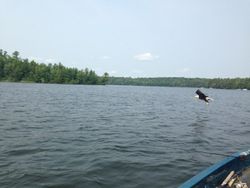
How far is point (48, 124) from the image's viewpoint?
2042 cm

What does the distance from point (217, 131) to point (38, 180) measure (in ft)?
50.1

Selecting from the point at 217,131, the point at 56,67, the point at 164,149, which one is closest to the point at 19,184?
the point at 164,149

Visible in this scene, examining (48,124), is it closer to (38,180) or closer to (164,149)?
(164,149)

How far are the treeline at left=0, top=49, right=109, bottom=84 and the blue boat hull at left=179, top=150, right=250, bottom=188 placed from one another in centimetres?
13586

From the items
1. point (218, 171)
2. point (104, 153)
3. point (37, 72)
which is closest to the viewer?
point (218, 171)

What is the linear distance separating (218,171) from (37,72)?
459 feet

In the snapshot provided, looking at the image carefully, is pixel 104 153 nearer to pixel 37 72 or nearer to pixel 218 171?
pixel 218 171

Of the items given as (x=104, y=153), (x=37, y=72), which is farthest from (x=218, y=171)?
(x=37, y=72)

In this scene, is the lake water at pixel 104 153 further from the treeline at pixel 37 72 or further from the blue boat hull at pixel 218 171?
the treeline at pixel 37 72

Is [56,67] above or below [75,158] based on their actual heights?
above

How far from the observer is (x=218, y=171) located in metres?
7.00

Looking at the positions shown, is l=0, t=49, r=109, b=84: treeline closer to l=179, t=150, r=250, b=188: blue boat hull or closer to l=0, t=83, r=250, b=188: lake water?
l=0, t=83, r=250, b=188: lake water

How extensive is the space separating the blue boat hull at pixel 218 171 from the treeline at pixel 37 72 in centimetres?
13586

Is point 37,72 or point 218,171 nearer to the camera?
point 218,171
